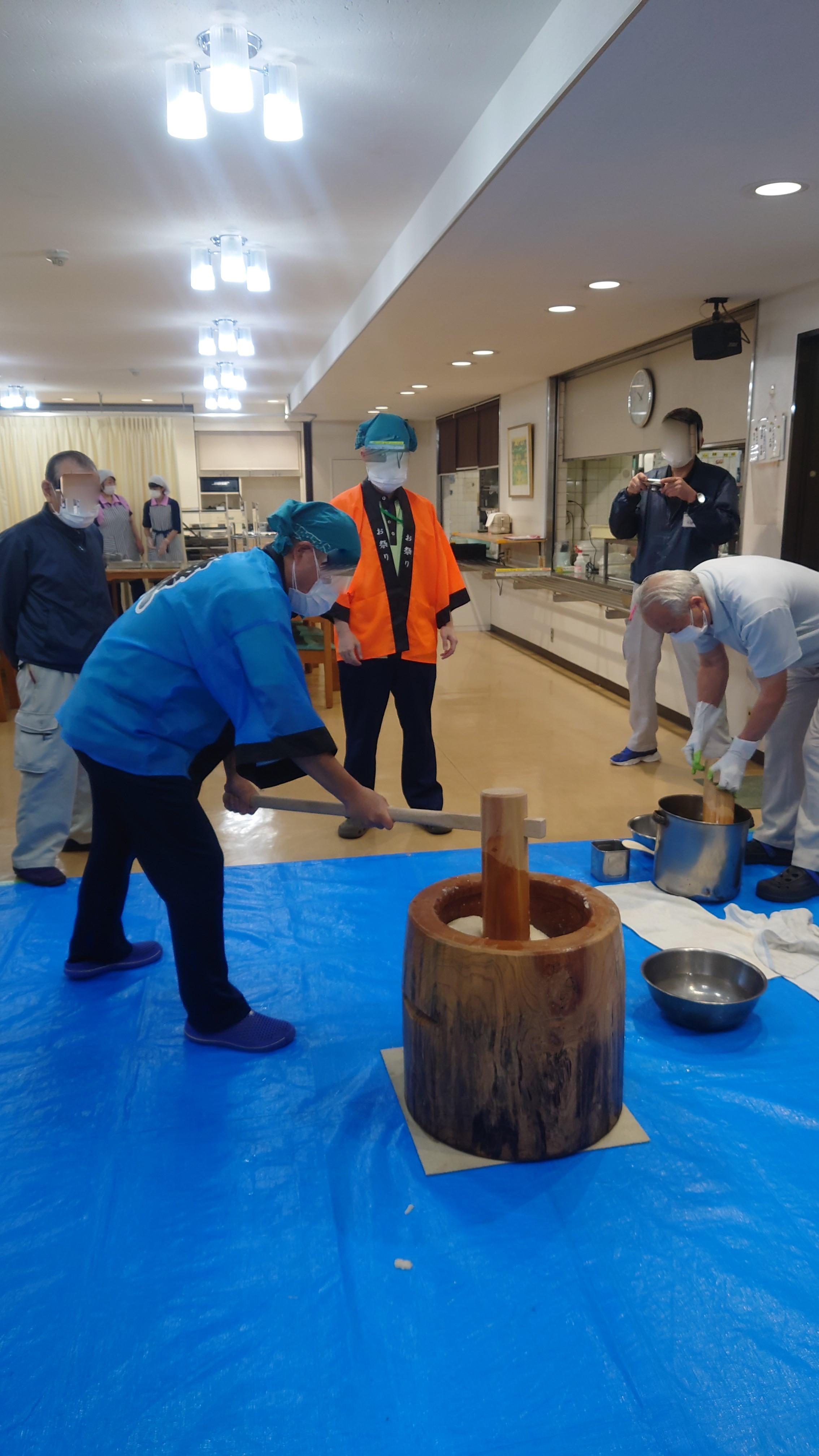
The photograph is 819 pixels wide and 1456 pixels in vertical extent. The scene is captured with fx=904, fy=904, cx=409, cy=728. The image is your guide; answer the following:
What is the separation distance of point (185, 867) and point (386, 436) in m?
1.75

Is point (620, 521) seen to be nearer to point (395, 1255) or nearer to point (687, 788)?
point (687, 788)

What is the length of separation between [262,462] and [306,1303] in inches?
442

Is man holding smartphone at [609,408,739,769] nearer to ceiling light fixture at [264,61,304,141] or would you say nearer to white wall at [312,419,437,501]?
ceiling light fixture at [264,61,304,141]

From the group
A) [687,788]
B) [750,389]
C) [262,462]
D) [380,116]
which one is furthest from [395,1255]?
[262,462]

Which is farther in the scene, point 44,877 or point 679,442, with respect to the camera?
point 679,442

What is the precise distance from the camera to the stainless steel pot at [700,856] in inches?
103

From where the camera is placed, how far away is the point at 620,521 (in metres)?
4.17

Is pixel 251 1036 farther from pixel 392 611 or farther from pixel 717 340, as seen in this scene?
pixel 717 340

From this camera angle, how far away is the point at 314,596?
186cm

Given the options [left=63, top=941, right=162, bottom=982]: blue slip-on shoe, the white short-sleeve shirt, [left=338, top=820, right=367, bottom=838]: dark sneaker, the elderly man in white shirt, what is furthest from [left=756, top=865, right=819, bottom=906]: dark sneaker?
[left=63, top=941, right=162, bottom=982]: blue slip-on shoe

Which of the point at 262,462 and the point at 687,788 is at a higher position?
the point at 262,462

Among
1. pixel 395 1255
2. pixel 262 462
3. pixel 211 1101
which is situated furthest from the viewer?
pixel 262 462

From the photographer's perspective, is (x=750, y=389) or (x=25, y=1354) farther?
(x=750, y=389)

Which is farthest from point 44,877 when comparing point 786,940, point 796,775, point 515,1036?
point 796,775
